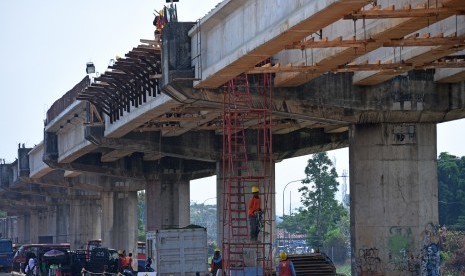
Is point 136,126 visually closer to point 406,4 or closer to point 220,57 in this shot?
point 220,57

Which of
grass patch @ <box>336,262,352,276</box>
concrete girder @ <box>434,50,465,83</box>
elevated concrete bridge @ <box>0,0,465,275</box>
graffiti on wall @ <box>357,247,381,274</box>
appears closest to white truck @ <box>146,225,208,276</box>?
elevated concrete bridge @ <box>0,0,465,275</box>

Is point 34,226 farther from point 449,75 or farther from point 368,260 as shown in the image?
point 449,75

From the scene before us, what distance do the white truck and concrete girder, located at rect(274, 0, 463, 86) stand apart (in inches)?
456

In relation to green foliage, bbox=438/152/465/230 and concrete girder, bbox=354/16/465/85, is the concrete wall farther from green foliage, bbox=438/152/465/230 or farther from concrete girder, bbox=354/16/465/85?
concrete girder, bbox=354/16/465/85

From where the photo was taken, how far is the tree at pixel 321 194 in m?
150

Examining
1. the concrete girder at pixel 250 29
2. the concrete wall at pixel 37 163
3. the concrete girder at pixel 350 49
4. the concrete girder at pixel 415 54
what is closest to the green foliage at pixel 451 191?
the concrete wall at pixel 37 163

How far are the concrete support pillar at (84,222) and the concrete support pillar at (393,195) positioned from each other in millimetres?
75210

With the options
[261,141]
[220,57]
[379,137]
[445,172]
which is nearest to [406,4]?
[220,57]

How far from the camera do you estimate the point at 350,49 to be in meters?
32.7

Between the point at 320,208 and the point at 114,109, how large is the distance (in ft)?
311

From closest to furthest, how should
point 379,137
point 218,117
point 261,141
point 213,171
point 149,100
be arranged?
point 379,137 < point 149,100 < point 218,117 < point 261,141 < point 213,171

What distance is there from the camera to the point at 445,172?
129000 millimetres

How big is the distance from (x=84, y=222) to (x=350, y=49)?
8757 cm

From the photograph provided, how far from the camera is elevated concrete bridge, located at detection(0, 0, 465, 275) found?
30.3 meters
